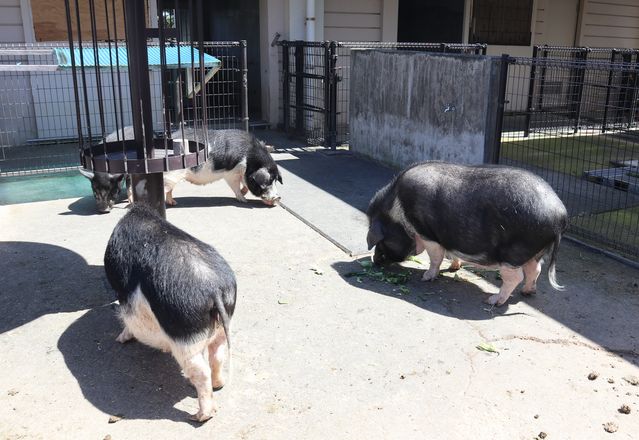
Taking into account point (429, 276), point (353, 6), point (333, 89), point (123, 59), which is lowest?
point (429, 276)

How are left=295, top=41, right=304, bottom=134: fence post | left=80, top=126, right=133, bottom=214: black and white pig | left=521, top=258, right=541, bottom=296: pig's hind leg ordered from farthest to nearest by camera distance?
left=295, top=41, right=304, bottom=134: fence post → left=80, top=126, right=133, bottom=214: black and white pig → left=521, top=258, right=541, bottom=296: pig's hind leg

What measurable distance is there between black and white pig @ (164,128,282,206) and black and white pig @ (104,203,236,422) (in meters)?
3.20

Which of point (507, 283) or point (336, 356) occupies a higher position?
point (507, 283)

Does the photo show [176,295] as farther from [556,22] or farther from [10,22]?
[556,22]

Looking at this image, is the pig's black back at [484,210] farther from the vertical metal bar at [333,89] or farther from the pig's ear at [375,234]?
the vertical metal bar at [333,89]

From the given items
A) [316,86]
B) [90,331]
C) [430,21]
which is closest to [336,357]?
[90,331]

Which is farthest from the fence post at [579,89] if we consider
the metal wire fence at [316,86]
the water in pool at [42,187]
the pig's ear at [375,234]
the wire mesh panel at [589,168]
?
the water in pool at [42,187]

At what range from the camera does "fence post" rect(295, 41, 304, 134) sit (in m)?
10.5

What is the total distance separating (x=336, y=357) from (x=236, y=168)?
12.1 feet

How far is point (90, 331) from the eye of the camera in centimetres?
425

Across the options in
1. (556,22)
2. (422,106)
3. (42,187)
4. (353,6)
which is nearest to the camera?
(42,187)

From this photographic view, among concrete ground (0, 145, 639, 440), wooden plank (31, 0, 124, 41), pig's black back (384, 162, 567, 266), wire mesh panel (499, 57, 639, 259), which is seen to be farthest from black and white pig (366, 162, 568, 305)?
wooden plank (31, 0, 124, 41)

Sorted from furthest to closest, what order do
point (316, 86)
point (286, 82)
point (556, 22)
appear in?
point (556, 22) → point (286, 82) → point (316, 86)

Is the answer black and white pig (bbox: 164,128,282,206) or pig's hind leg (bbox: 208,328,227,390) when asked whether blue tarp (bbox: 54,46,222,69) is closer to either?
black and white pig (bbox: 164,128,282,206)
